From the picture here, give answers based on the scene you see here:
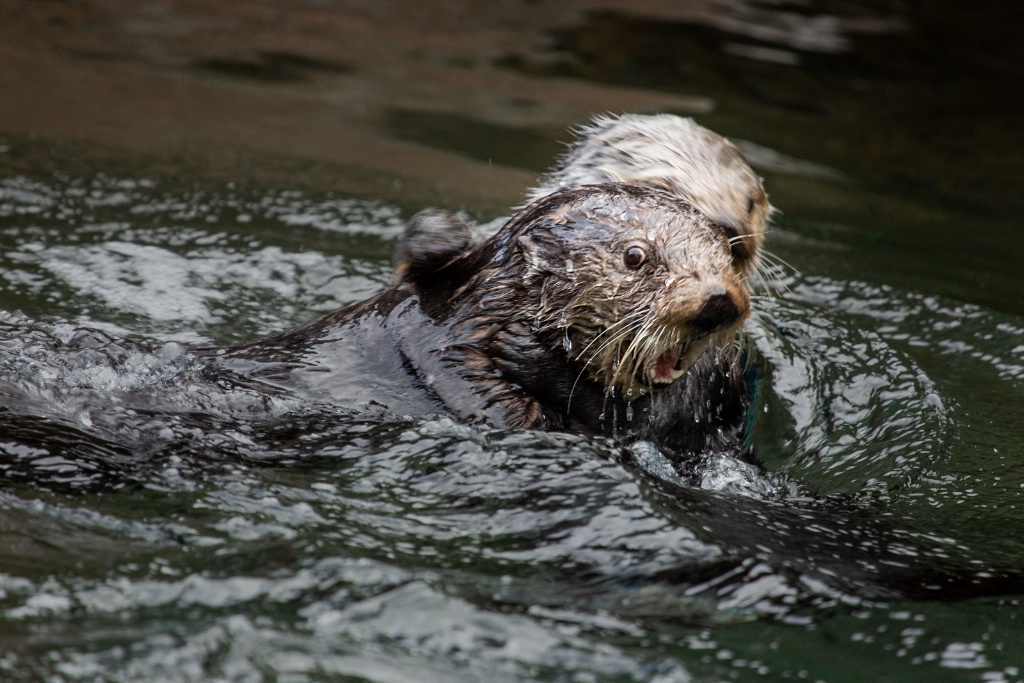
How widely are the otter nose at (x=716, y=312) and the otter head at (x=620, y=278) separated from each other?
0.02 metres

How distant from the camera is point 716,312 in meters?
3.12

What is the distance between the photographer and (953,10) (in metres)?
9.81

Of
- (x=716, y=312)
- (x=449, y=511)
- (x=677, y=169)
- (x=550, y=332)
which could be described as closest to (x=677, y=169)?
(x=677, y=169)

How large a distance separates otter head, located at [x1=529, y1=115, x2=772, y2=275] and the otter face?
78 cm

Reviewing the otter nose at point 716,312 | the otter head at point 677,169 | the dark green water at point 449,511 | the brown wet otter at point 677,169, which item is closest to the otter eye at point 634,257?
the otter nose at point 716,312

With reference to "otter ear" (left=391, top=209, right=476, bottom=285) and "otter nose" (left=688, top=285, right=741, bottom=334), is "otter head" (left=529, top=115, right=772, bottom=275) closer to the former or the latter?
"otter ear" (left=391, top=209, right=476, bottom=285)

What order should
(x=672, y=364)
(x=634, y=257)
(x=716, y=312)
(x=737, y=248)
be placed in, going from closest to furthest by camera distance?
(x=716, y=312)
(x=634, y=257)
(x=672, y=364)
(x=737, y=248)

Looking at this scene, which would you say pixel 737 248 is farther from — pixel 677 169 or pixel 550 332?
pixel 550 332

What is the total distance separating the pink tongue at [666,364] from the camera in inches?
137

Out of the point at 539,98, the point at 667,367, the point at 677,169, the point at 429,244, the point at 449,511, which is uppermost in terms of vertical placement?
the point at 539,98

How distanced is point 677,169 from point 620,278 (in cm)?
120

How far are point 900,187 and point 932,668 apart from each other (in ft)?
18.4

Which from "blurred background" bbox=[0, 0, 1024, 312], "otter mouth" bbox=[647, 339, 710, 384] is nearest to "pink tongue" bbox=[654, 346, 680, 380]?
"otter mouth" bbox=[647, 339, 710, 384]

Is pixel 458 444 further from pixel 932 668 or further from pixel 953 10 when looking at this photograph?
pixel 953 10
